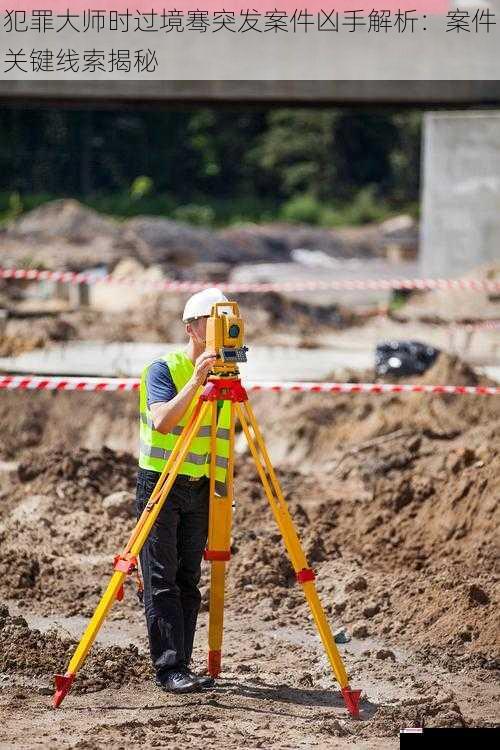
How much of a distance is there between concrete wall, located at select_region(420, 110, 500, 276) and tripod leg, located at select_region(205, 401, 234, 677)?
17251 millimetres

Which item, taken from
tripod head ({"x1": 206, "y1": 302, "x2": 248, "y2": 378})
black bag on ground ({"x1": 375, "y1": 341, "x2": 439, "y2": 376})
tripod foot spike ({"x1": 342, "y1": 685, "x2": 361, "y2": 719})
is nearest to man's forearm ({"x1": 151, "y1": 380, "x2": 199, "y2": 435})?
tripod head ({"x1": 206, "y1": 302, "x2": 248, "y2": 378})

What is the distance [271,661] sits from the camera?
6.30 metres

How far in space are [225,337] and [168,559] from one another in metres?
1.10

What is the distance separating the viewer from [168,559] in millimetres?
5680

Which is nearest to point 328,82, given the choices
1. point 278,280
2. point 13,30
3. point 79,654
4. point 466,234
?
point 13,30

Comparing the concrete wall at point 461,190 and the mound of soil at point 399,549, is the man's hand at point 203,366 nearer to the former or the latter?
the mound of soil at point 399,549

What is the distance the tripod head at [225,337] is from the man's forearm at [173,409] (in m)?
0.14

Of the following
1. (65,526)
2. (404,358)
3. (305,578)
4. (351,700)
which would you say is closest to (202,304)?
(305,578)

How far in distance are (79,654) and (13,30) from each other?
5.92 metres

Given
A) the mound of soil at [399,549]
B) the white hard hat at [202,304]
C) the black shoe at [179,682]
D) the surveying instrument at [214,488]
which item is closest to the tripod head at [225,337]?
the surveying instrument at [214,488]

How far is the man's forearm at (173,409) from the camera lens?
5297 mm

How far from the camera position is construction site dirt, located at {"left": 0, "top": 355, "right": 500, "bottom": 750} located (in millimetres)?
5340

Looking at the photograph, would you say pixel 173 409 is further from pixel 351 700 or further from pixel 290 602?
pixel 290 602

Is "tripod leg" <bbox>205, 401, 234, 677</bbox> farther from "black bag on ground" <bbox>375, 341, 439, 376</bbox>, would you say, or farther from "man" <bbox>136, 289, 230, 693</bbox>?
"black bag on ground" <bbox>375, 341, 439, 376</bbox>
